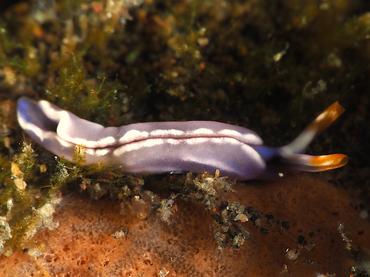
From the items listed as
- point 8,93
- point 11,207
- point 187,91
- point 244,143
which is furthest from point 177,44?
point 11,207

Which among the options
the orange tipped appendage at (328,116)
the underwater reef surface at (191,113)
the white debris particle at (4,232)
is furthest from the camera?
the orange tipped appendage at (328,116)

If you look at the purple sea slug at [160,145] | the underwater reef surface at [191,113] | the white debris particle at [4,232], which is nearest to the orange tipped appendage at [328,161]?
the purple sea slug at [160,145]

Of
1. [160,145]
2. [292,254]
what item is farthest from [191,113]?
[292,254]

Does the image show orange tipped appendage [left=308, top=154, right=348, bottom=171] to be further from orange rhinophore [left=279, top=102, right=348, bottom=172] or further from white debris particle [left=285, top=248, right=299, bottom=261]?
white debris particle [left=285, top=248, right=299, bottom=261]

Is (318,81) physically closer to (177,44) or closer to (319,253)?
(177,44)

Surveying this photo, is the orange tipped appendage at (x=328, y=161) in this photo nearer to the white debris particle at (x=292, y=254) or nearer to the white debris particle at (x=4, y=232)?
the white debris particle at (x=292, y=254)

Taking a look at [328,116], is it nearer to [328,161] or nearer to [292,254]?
[328,161]
